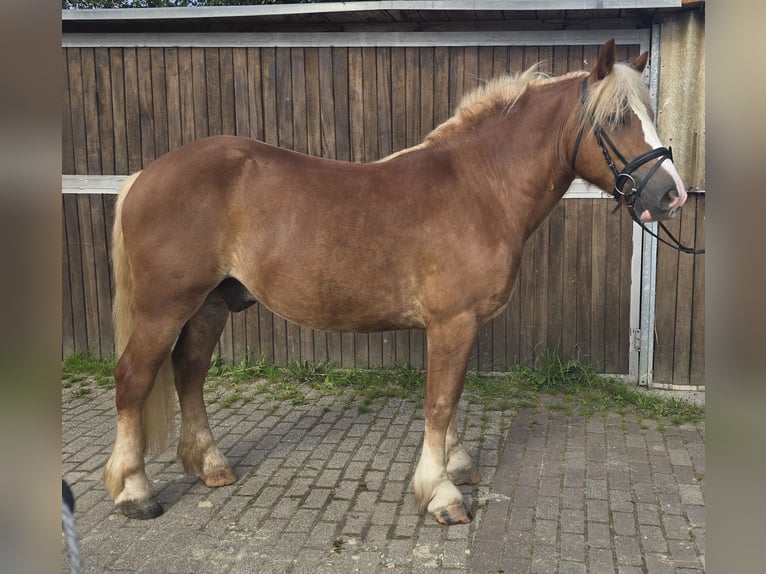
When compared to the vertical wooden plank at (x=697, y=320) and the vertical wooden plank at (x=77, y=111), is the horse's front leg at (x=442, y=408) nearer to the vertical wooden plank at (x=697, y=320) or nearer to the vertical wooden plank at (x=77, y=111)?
the vertical wooden plank at (x=697, y=320)

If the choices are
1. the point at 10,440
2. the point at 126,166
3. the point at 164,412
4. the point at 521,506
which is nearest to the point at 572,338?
the point at 521,506

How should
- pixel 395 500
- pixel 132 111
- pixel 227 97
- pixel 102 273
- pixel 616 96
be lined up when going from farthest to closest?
pixel 102 273, pixel 132 111, pixel 227 97, pixel 395 500, pixel 616 96

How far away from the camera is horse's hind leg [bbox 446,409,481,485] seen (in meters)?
3.52

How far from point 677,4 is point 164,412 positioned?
15.1ft

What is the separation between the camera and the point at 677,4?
15.0 feet

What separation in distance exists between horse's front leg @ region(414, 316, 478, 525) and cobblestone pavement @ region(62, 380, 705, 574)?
0.10 metres

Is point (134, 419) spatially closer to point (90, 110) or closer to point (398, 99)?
point (398, 99)

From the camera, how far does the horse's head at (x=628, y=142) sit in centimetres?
274

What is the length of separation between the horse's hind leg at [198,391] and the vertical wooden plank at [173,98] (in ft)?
8.80

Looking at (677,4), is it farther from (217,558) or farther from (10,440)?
(10,440)

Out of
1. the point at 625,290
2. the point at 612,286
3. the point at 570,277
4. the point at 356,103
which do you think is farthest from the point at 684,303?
the point at 356,103

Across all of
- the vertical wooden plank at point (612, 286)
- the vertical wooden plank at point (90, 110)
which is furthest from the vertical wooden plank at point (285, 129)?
the vertical wooden plank at point (612, 286)

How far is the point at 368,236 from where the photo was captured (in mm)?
3115

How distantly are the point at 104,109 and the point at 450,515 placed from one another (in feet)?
15.8
